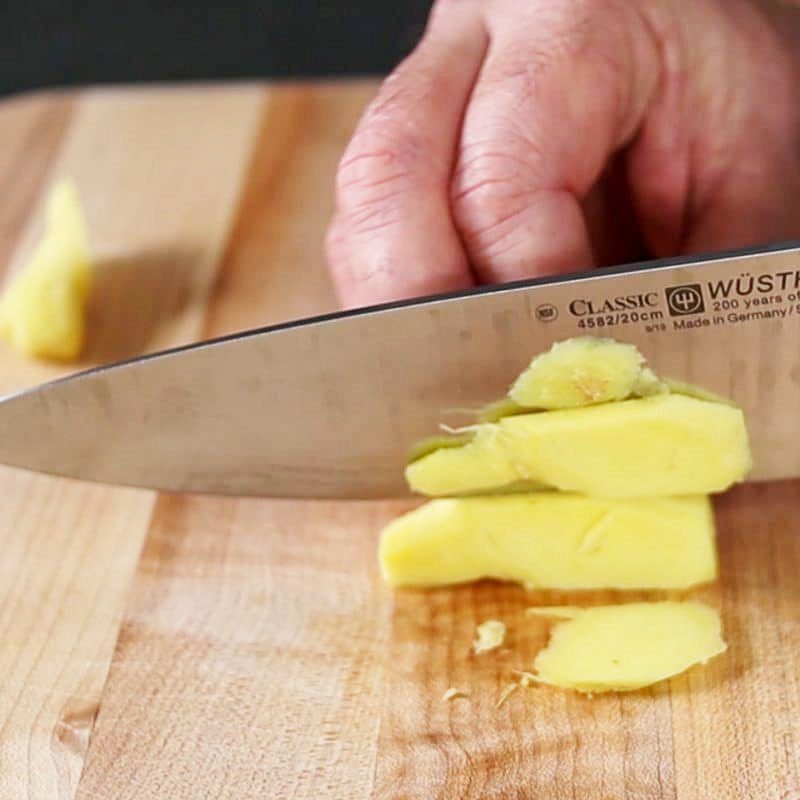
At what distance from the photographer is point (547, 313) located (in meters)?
1.11

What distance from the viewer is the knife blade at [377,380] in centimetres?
111

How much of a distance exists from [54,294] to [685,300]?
74 cm

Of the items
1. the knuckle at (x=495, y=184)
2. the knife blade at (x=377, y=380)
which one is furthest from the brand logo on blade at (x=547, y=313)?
the knuckle at (x=495, y=184)

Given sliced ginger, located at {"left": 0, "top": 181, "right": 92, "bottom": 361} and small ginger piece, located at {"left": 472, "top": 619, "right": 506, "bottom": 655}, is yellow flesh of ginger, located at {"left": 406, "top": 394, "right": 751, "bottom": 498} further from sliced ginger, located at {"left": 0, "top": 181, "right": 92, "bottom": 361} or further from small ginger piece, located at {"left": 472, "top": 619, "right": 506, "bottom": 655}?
sliced ginger, located at {"left": 0, "top": 181, "right": 92, "bottom": 361}

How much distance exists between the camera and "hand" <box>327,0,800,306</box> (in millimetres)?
1188

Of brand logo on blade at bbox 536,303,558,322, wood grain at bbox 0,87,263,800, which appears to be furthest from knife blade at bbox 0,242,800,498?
wood grain at bbox 0,87,263,800

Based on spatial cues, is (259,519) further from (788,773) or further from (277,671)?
(788,773)

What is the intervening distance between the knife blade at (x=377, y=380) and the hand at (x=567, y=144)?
76 mm

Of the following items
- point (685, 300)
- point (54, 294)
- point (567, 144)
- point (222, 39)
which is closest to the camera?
point (685, 300)

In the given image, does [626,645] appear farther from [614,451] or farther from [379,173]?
[379,173]

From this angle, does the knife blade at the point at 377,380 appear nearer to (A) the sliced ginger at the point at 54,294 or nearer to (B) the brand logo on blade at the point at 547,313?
(B) the brand logo on blade at the point at 547,313

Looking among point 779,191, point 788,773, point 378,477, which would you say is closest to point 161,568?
point 378,477

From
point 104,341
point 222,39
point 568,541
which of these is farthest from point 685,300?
point 222,39

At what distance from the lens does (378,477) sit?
1.24 meters
